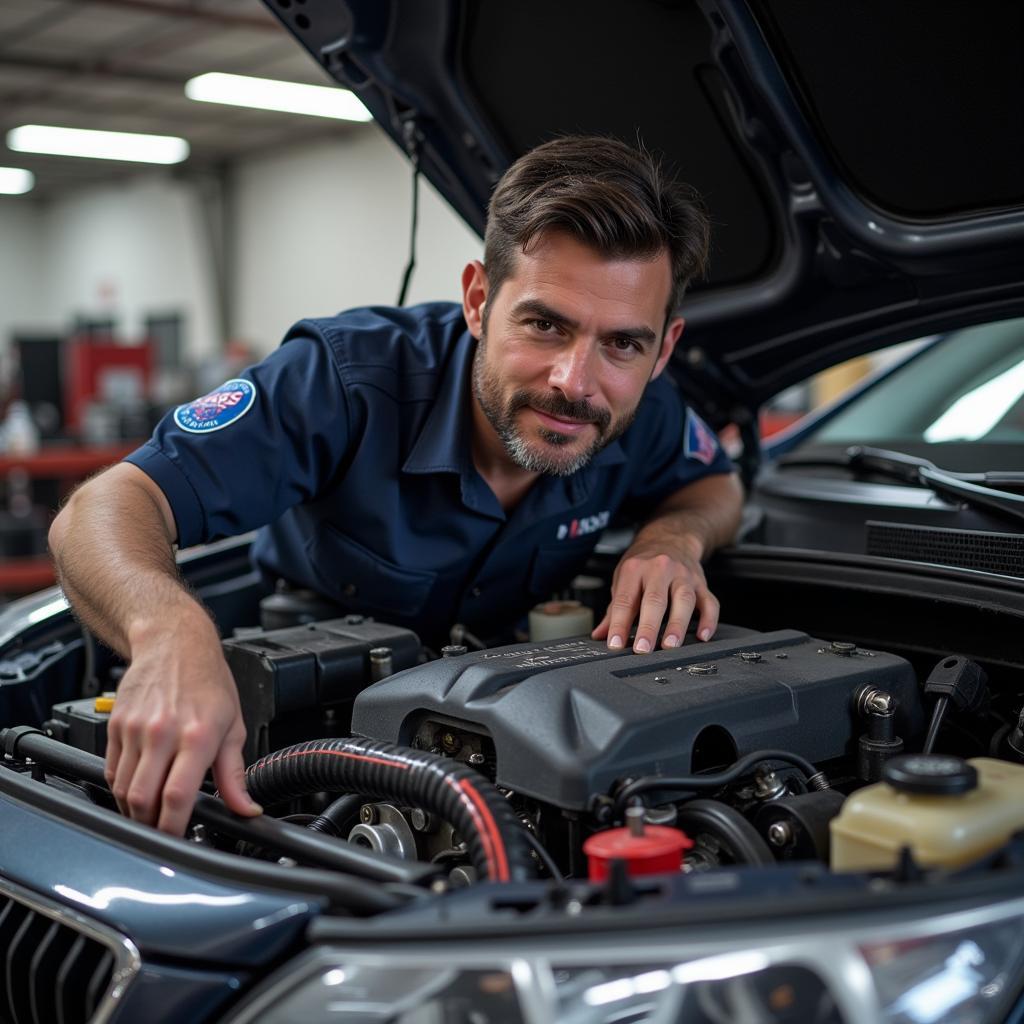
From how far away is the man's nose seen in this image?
1539 mm

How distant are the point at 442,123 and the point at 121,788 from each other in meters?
1.21

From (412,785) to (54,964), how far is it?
34 cm

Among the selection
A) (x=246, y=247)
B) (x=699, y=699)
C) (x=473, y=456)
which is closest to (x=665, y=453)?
(x=473, y=456)

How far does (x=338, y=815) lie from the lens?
1.25 meters

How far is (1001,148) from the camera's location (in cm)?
151

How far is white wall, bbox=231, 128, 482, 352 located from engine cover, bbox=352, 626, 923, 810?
856cm

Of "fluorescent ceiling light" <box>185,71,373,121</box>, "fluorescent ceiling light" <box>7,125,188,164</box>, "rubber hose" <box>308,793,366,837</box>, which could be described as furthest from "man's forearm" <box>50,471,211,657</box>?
"fluorescent ceiling light" <box>7,125,188,164</box>

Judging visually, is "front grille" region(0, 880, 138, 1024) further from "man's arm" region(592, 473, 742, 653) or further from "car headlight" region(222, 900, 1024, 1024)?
"man's arm" region(592, 473, 742, 653)

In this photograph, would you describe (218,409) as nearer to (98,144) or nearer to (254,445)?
(254,445)

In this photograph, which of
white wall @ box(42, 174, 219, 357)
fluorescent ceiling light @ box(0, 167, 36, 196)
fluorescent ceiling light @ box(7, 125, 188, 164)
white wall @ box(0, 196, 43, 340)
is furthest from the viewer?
white wall @ box(0, 196, 43, 340)

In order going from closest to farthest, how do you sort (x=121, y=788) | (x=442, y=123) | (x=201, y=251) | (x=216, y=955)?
(x=216, y=955), (x=121, y=788), (x=442, y=123), (x=201, y=251)

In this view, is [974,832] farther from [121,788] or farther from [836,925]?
[121,788]

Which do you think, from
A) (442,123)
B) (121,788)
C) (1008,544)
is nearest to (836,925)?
(121,788)

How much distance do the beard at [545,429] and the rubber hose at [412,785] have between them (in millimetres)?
575
